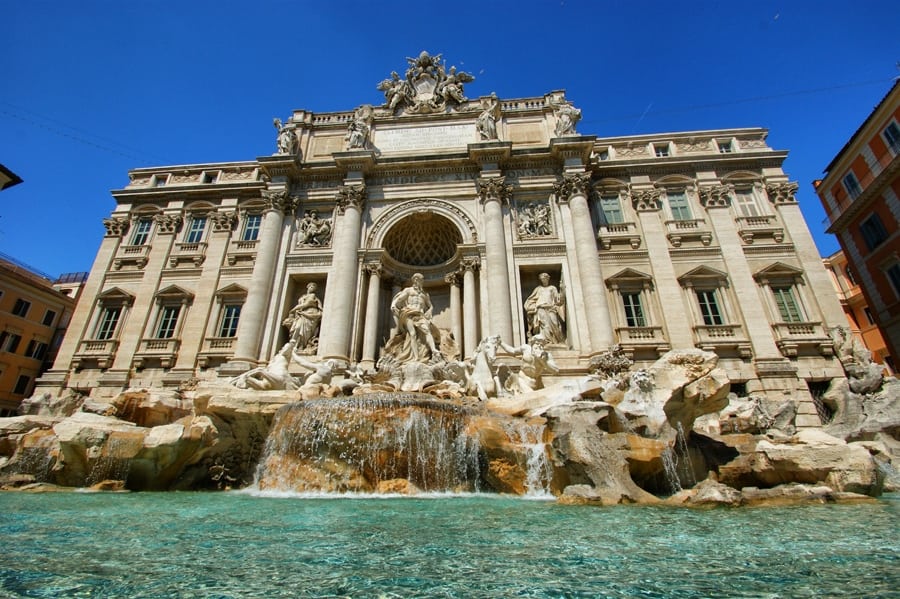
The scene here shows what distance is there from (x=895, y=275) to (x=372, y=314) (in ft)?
78.3

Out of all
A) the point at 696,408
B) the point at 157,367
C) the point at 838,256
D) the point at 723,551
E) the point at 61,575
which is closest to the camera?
the point at 61,575

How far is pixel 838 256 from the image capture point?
30234 millimetres

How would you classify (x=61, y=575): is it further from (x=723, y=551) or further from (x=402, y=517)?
(x=723, y=551)

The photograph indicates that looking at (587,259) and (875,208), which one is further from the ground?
(875,208)

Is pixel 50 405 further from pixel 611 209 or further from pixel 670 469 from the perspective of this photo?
pixel 611 209

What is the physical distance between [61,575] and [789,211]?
2487 centimetres

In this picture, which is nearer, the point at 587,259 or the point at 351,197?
the point at 587,259

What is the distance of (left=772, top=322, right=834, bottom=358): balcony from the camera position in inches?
635

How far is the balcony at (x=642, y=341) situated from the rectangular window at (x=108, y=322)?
2255 centimetres

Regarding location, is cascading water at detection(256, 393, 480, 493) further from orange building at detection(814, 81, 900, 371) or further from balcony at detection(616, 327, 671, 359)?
orange building at detection(814, 81, 900, 371)

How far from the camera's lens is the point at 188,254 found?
20781 mm

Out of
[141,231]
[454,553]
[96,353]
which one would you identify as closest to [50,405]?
[96,353]

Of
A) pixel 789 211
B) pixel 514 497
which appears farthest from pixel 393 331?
pixel 789 211

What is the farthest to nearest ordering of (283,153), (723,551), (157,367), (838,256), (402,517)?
(838,256) → (283,153) → (157,367) → (402,517) → (723,551)
